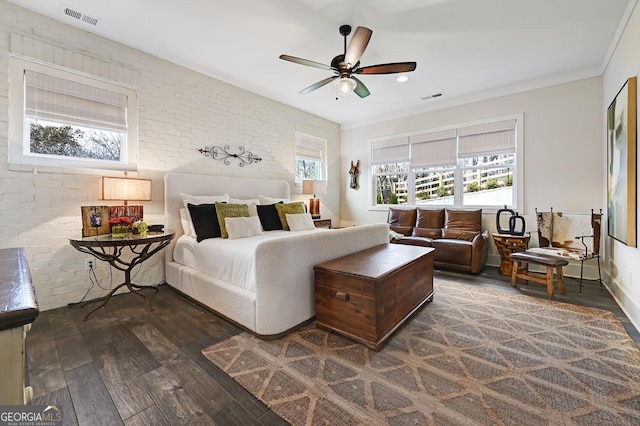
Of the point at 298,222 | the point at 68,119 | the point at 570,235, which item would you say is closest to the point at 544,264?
the point at 570,235

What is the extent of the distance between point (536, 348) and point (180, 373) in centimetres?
252

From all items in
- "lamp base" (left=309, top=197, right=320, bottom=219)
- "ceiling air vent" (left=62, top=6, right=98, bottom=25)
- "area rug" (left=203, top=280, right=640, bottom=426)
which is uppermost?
"ceiling air vent" (left=62, top=6, right=98, bottom=25)

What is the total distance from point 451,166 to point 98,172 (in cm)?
525

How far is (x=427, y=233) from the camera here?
4.74 m

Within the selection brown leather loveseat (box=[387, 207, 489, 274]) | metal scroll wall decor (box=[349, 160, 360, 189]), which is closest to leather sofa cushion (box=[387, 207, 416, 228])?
brown leather loveseat (box=[387, 207, 489, 274])

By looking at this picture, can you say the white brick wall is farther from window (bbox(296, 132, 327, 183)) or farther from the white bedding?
window (bbox(296, 132, 327, 183))

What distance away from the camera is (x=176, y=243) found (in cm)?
343

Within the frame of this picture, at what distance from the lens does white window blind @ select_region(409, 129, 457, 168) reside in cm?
496

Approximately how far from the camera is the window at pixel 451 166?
449 cm

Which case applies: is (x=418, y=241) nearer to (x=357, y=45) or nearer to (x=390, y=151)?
(x=390, y=151)

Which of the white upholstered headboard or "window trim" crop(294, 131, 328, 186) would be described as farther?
"window trim" crop(294, 131, 328, 186)

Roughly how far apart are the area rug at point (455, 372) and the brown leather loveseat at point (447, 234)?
4.88 ft

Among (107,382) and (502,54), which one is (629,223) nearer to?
(502,54)

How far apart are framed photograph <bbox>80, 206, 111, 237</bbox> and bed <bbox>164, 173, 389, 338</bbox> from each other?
0.65m
